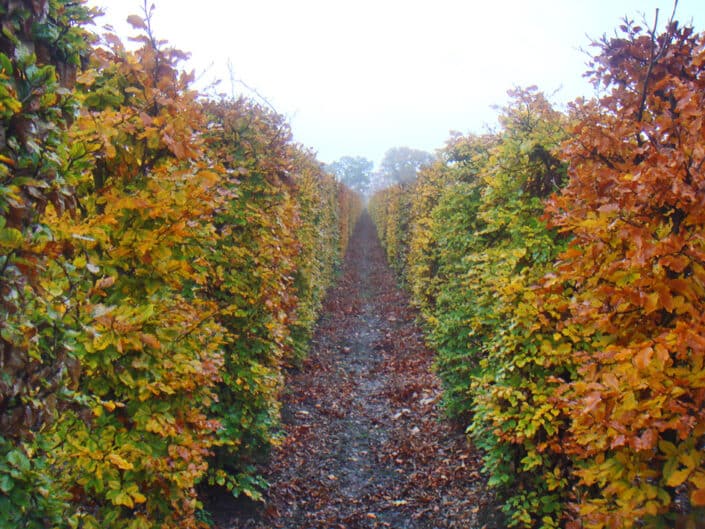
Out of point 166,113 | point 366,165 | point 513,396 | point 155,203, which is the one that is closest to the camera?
point 155,203

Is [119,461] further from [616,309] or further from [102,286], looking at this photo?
[616,309]

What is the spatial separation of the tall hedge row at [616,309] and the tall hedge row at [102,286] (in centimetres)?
228

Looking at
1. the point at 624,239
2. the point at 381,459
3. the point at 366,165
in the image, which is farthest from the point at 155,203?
the point at 366,165

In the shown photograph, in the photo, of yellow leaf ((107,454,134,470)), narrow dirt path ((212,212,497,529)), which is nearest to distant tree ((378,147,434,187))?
narrow dirt path ((212,212,497,529))

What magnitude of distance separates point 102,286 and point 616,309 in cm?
261

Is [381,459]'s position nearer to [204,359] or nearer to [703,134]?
[204,359]

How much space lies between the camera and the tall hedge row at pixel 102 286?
6.00ft

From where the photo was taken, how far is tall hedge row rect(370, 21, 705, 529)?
2.31 m

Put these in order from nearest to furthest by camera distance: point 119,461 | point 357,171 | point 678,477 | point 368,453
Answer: point 678,477
point 119,461
point 368,453
point 357,171

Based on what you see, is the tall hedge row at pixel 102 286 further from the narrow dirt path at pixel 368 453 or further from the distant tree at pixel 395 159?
the distant tree at pixel 395 159

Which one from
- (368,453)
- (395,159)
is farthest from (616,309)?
(395,159)

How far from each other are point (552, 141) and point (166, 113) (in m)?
3.50

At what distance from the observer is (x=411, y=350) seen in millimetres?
11266

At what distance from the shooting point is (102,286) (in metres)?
2.62
